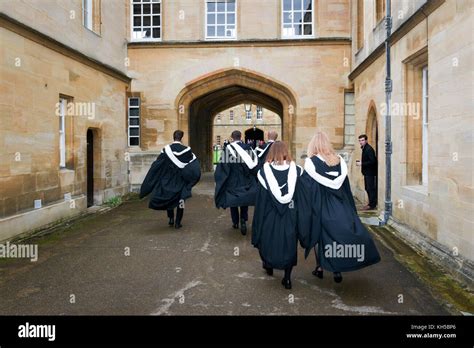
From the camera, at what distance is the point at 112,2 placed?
12.7 metres

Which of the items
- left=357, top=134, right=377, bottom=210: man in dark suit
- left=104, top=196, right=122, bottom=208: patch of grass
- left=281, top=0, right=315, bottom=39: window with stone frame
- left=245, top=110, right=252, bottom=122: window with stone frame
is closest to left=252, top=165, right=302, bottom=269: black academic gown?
left=357, top=134, right=377, bottom=210: man in dark suit

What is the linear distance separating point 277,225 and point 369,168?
5908mm

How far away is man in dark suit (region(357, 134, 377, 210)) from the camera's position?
10.0 m

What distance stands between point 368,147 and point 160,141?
6855 millimetres

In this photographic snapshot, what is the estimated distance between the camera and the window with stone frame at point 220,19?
14.2m

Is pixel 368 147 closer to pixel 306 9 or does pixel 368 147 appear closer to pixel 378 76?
pixel 378 76

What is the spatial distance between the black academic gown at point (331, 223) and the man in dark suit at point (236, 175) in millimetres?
2666

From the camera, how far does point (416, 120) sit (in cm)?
774

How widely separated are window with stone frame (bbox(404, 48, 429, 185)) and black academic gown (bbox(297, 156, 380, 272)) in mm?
3382

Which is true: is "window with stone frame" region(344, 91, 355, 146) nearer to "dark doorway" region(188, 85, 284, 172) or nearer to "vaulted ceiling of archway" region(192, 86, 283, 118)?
"dark doorway" region(188, 85, 284, 172)

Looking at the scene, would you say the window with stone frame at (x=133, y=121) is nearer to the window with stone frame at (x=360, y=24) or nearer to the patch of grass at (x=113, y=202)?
the patch of grass at (x=113, y=202)

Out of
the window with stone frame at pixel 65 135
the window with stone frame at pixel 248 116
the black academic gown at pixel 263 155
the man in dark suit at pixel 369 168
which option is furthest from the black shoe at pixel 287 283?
the window with stone frame at pixel 248 116

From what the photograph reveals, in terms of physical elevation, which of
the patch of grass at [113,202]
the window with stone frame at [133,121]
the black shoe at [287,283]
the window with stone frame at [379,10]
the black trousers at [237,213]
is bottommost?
the black shoe at [287,283]


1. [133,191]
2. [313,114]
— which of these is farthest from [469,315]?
[133,191]
